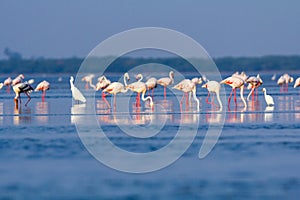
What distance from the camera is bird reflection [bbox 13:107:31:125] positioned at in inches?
765

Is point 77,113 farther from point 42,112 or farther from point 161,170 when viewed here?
point 161,170

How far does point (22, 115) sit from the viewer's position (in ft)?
70.1

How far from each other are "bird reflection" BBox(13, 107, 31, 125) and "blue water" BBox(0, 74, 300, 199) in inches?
4.1

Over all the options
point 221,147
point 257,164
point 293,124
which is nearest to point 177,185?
point 257,164

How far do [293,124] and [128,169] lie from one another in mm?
7118

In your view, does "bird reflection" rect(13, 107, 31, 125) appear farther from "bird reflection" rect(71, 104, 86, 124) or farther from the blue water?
"bird reflection" rect(71, 104, 86, 124)

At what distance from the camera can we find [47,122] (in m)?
19.1

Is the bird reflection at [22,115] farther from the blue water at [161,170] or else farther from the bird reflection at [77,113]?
the bird reflection at [77,113]

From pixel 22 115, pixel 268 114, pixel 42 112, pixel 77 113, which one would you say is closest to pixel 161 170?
pixel 268 114

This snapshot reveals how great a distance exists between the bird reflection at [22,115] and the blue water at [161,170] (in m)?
0.10

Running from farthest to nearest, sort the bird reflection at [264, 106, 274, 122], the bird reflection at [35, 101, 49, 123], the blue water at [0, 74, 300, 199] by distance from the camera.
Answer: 1. the bird reflection at [35, 101, 49, 123]
2. the bird reflection at [264, 106, 274, 122]
3. the blue water at [0, 74, 300, 199]

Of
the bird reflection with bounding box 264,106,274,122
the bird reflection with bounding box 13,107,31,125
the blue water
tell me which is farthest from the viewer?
the bird reflection with bounding box 13,107,31,125

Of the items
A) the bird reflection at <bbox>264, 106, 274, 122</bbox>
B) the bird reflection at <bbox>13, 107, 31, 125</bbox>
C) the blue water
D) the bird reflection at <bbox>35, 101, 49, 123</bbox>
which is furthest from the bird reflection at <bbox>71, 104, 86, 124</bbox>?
the bird reflection at <bbox>264, 106, 274, 122</bbox>

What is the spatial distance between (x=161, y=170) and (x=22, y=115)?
1045cm
